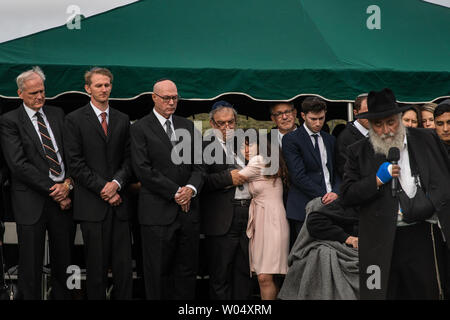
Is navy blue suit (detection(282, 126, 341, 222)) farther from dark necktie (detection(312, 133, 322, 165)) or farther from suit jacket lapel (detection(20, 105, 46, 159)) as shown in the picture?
suit jacket lapel (detection(20, 105, 46, 159))

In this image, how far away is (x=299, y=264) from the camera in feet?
20.2

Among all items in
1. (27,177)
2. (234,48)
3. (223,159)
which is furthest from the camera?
(234,48)

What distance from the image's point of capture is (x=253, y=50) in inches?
295

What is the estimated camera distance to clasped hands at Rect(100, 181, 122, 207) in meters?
6.09

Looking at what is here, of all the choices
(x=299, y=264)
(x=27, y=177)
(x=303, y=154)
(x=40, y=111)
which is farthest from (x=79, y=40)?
(x=299, y=264)

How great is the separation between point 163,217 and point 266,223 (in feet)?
3.29

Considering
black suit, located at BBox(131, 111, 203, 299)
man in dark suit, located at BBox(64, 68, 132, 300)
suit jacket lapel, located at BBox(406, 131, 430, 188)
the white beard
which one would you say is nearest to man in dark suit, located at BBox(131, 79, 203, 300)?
black suit, located at BBox(131, 111, 203, 299)

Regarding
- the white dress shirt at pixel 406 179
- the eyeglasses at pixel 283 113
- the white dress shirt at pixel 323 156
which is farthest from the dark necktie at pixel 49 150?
the white dress shirt at pixel 406 179

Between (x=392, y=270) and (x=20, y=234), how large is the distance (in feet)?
10.6

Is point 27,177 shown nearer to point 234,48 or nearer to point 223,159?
point 223,159

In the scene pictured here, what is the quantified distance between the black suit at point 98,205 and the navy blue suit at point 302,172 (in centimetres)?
152

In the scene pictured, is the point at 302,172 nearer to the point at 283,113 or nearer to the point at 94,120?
the point at 283,113

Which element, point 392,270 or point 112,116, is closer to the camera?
point 392,270

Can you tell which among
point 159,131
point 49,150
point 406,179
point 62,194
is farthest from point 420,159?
point 49,150
